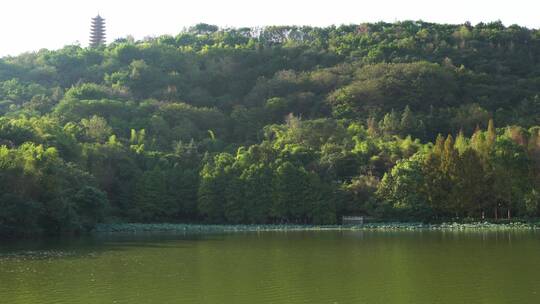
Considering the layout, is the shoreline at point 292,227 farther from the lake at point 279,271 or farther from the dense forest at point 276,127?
the lake at point 279,271

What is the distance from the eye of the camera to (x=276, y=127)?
8475 cm

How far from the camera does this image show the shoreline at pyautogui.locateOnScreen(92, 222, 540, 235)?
5088cm

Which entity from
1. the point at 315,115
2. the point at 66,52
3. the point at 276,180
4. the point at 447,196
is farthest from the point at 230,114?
the point at 447,196

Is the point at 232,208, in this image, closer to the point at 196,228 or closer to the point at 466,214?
the point at 196,228

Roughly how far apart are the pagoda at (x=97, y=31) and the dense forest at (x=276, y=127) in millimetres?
15683

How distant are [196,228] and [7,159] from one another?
628 inches

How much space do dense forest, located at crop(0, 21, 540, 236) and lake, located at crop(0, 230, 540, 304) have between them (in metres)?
13.7

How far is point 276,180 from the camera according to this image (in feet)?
196

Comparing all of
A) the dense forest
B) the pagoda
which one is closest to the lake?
the dense forest

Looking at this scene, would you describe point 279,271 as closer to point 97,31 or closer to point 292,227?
point 292,227

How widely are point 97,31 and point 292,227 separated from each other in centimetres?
9768

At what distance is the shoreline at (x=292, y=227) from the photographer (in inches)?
2003

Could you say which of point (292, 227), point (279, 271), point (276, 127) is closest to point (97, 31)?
point (276, 127)

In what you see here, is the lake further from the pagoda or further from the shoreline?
the pagoda
